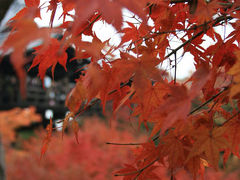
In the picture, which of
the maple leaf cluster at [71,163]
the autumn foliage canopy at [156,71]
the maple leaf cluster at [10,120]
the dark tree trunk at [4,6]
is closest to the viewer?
the autumn foliage canopy at [156,71]

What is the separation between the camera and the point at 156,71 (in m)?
0.35

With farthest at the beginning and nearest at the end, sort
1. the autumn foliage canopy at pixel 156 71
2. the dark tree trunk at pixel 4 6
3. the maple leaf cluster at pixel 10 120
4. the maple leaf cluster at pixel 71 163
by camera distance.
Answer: the maple leaf cluster at pixel 10 120
the maple leaf cluster at pixel 71 163
the dark tree trunk at pixel 4 6
the autumn foliage canopy at pixel 156 71

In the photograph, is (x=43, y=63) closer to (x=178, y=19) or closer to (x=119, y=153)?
(x=178, y=19)

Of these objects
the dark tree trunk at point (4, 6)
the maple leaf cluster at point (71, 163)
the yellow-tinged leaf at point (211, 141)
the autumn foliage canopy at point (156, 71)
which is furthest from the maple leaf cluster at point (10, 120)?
the yellow-tinged leaf at point (211, 141)

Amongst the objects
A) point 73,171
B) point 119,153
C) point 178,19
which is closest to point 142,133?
point 119,153

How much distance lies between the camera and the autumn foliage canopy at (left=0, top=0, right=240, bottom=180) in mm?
264

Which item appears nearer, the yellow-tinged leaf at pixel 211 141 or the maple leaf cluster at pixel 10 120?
the yellow-tinged leaf at pixel 211 141

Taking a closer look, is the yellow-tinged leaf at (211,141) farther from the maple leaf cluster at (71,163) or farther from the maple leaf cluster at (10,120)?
the maple leaf cluster at (10,120)

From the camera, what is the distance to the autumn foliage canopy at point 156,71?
264 mm

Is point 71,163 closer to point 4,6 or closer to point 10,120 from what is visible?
point 4,6

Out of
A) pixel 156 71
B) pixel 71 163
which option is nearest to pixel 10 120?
pixel 71 163

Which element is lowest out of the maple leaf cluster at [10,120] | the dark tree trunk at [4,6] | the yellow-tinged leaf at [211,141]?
the maple leaf cluster at [10,120]

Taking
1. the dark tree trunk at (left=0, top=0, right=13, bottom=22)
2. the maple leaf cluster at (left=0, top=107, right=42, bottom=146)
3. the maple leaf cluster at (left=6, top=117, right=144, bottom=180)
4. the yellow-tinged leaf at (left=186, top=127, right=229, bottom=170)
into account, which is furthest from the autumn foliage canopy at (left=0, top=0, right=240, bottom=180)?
the maple leaf cluster at (left=0, top=107, right=42, bottom=146)

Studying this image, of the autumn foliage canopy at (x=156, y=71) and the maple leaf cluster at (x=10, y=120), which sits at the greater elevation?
the autumn foliage canopy at (x=156, y=71)
